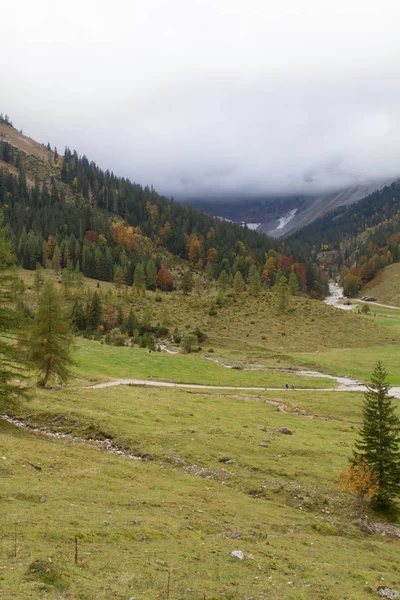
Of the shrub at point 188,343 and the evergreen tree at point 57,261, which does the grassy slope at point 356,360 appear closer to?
the shrub at point 188,343

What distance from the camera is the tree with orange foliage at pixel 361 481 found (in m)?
22.1

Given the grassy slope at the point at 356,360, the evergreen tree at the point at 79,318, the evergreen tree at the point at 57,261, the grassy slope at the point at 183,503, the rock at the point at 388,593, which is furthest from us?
the evergreen tree at the point at 57,261

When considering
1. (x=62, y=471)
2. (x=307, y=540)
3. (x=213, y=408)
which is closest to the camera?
(x=307, y=540)

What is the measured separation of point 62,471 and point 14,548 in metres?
11.0

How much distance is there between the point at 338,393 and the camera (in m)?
58.4

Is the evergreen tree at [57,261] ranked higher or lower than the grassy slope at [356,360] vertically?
higher

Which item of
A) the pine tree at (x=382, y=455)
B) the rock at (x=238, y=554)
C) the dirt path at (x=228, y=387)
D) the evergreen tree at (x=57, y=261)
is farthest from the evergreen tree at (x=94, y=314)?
the rock at (x=238, y=554)

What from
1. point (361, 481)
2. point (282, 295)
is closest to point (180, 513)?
point (361, 481)

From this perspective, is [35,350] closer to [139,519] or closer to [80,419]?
[80,419]

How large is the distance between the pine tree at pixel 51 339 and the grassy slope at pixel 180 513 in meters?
4.35

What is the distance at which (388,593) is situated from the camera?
44.0ft

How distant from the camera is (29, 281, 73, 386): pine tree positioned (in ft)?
135

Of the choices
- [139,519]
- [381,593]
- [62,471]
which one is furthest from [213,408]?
[381,593]

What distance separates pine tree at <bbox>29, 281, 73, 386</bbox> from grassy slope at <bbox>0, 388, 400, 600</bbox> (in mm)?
4353
